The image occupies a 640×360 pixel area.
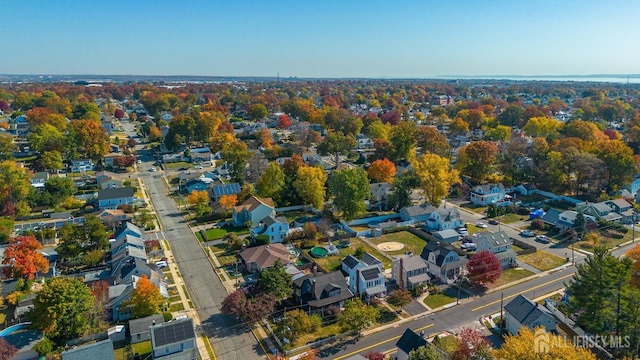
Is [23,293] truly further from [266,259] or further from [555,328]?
[555,328]

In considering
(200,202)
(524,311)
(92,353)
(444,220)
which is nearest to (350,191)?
(444,220)

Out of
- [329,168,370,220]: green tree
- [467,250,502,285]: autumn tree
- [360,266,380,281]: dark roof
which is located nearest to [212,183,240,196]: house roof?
[329,168,370,220]: green tree

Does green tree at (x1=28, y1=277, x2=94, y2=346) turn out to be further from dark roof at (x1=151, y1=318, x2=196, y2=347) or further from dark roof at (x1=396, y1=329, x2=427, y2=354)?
dark roof at (x1=396, y1=329, x2=427, y2=354)

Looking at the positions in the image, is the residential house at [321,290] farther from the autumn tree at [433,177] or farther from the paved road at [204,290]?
the autumn tree at [433,177]

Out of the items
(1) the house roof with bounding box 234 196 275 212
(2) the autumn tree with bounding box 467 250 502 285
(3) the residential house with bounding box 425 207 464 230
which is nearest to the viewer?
(2) the autumn tree with bounding box 467 250 502 285

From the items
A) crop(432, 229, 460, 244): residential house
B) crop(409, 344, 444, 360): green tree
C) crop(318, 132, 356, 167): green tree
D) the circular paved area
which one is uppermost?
crop(318, 132, 356, 167): green tree

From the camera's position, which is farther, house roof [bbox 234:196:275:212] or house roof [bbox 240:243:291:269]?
house roof [bbox 234:196:275:212]

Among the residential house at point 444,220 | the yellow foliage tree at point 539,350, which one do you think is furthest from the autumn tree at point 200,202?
the yellow foliage tree at point 539,350

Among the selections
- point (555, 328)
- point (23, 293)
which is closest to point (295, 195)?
point (23, 293)
